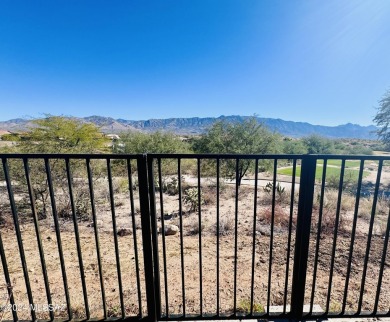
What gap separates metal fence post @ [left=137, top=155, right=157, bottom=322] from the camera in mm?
1438

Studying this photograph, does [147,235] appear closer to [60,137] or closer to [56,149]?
[56,149]

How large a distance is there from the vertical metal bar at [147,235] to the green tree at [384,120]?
15.7 metres

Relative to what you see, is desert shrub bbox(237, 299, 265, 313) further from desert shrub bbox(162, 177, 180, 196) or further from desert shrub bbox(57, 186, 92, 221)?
desert shrub bbox(162, 177, 180, 196)

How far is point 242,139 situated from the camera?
1077 cm

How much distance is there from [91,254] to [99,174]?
3.86 metres

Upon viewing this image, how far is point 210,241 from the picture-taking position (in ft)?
12.4

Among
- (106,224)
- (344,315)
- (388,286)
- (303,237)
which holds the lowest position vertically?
(106,224)

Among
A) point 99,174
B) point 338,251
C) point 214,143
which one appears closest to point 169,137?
point 214,143

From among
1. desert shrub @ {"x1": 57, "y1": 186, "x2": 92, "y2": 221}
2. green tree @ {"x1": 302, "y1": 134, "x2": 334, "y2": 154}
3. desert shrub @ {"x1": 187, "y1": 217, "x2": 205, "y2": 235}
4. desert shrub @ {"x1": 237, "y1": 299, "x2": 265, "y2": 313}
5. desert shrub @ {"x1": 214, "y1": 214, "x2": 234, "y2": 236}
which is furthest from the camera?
green tree @ {"x1": 302, "y1": 134, "x2": 334, "y2": 154}

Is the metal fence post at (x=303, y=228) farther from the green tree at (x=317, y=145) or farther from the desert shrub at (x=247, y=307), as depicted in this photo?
the green tree at (x=317, y=145)

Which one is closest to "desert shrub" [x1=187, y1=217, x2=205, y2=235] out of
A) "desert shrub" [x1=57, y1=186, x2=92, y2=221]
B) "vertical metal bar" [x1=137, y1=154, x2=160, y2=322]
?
"desert shrub" [x1=57, y1=186, x2=92, y2=221]

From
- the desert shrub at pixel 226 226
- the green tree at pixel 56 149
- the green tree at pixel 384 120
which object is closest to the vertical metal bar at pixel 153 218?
the desert shrub at pixel 226 226

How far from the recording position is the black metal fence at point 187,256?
148cm

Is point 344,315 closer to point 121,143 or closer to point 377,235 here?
point 377,235
